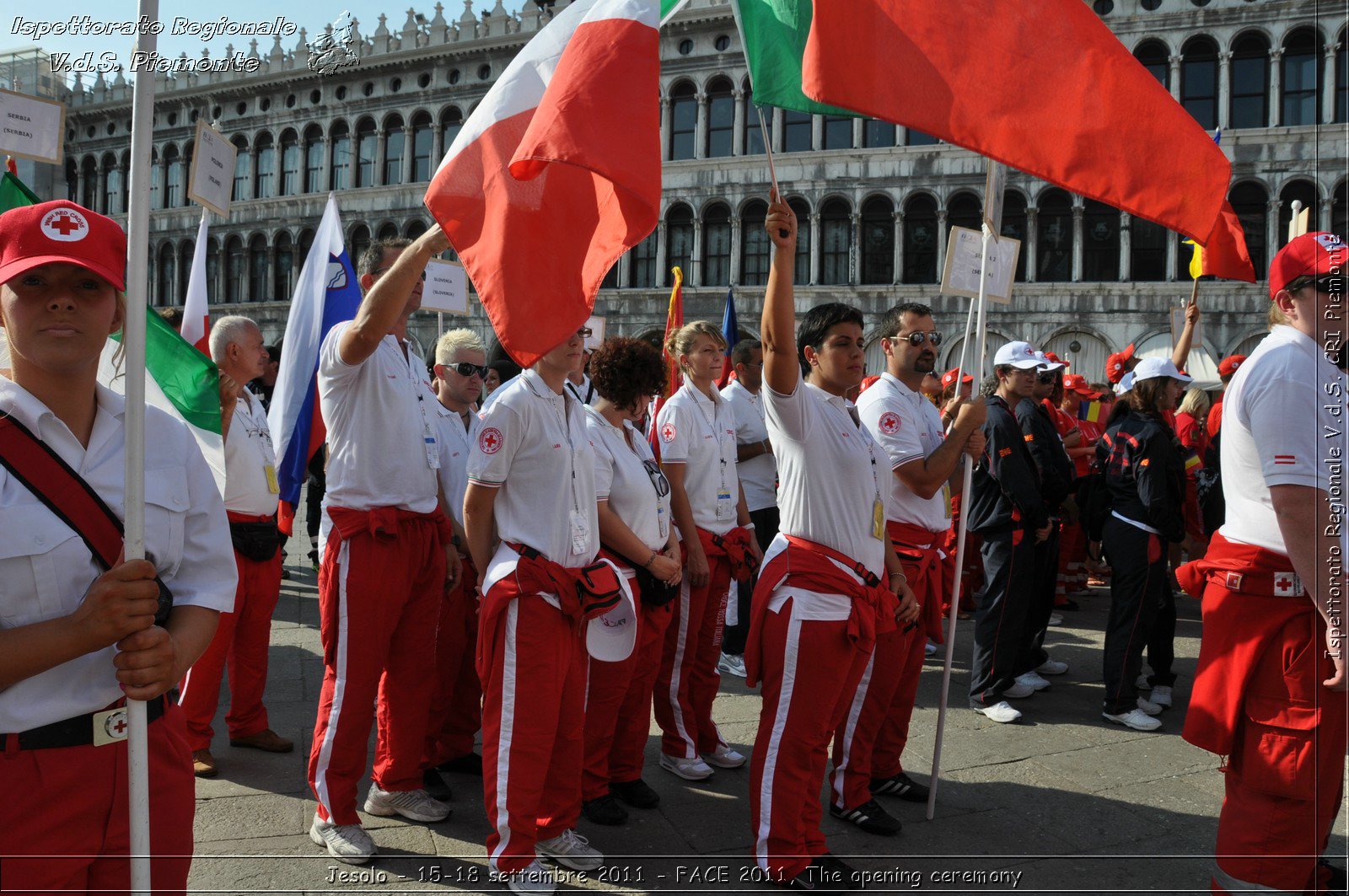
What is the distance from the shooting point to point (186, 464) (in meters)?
2.09

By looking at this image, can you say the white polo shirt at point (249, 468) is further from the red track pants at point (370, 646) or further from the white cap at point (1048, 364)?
the white cap at point (1048, 364)

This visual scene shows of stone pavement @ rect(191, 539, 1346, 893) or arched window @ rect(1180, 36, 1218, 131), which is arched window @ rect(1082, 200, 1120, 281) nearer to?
arched window @ rect(1180, 36, 1218, 131)

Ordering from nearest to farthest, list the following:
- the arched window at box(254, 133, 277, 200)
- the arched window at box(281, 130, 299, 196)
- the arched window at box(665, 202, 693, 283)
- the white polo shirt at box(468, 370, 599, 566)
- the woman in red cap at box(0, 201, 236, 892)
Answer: the woman in red cap at box(0, 201, 236, 892) → the white polo shirt at box(468, 370, 599, 566) → the arched window at box(665, 202, 693, 283) → the arched window at box(281, 130, 299, 196) → the arched window at box(254, 133, 277, 200)

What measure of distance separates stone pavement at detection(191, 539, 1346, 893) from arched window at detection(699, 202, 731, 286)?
1054 inches

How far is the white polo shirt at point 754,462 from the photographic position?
23.2 ft

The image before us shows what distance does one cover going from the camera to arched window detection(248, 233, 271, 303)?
128 feet

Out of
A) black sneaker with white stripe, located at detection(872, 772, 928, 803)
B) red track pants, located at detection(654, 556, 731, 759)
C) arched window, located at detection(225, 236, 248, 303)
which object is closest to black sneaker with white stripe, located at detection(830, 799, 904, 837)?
black sneaker with white stripe, located at detection(872, 772, 928, 803)

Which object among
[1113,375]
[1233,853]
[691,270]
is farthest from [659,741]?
[691,270]

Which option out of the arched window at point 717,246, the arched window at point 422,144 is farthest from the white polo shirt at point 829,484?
the arched window at point 422,144

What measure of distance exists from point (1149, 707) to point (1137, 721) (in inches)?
10.9

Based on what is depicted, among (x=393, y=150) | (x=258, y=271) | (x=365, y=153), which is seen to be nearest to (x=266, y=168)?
(x=258, y=271)

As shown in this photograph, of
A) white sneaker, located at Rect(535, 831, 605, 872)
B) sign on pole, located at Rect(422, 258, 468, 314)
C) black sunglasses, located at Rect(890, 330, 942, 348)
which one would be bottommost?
white sneaker, located at Rect(535, 831, 605, 872)

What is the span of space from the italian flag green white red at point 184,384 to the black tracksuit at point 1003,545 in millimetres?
4356

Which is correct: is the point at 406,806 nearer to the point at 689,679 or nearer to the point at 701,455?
the point at 689,679
